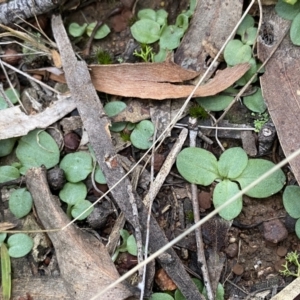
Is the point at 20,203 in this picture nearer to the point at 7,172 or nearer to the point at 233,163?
the point at 7,172

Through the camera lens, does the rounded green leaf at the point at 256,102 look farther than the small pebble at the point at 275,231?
Yes

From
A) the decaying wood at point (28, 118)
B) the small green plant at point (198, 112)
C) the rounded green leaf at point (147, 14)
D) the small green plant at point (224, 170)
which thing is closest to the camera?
the small green plant at point (224, 170)

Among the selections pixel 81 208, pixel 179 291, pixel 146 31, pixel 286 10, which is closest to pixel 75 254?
pixel 81 208

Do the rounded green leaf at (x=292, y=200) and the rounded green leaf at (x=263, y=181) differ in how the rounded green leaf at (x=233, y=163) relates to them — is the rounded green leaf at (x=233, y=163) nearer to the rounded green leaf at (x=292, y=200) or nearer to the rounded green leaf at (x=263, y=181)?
the rounded green leaf at (x=263, y=181)

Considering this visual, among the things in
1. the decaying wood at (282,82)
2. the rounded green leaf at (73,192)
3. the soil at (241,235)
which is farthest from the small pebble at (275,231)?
the rounded green leaf at (73,192)

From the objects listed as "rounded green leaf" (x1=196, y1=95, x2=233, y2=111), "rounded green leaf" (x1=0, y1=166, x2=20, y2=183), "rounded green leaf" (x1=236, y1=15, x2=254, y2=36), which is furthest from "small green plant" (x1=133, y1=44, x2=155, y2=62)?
"rounded green leaf" (x1=0, y1=166, x2=20, y2=183)

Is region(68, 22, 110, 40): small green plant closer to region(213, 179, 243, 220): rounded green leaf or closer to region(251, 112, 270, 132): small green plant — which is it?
region(251, 112, 270, 132): small green plant
